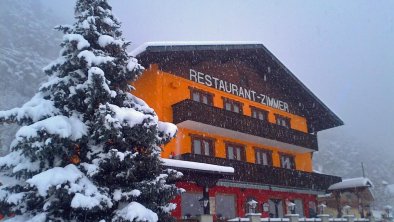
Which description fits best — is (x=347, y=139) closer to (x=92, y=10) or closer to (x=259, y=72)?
(x=259, y=72)

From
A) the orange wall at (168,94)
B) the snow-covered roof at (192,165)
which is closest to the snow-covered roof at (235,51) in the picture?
the orange wall at (168,94)

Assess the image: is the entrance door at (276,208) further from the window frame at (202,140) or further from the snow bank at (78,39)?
the snow bank at (78,39)

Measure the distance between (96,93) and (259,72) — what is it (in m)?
17.5

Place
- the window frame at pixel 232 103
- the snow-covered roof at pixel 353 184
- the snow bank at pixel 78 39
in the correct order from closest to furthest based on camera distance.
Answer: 1. the snow bank at pixel 78 39
2. the window frame at pixel 232 103
3. the snow-covered roof at pixel 353 184

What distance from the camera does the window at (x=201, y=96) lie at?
21.3 m

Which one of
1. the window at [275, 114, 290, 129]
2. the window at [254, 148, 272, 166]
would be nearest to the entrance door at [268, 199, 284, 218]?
the window at [254, 148, 272, 166]

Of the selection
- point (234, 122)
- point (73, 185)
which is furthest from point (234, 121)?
point (73, 185)

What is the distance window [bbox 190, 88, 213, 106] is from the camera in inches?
837

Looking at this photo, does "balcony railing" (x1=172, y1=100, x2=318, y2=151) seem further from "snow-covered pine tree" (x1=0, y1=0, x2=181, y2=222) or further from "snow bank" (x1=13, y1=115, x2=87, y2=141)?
"snow bank" (x1=13, y1=115, x2=87, y2=141)

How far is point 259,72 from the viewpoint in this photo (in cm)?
2628

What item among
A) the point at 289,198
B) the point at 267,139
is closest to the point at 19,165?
the point at 267,139

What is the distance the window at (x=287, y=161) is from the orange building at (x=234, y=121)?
0.23 ft

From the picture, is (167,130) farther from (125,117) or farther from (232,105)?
(232,105)

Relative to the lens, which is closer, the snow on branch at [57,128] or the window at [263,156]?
the snow on branch at [57,128]
